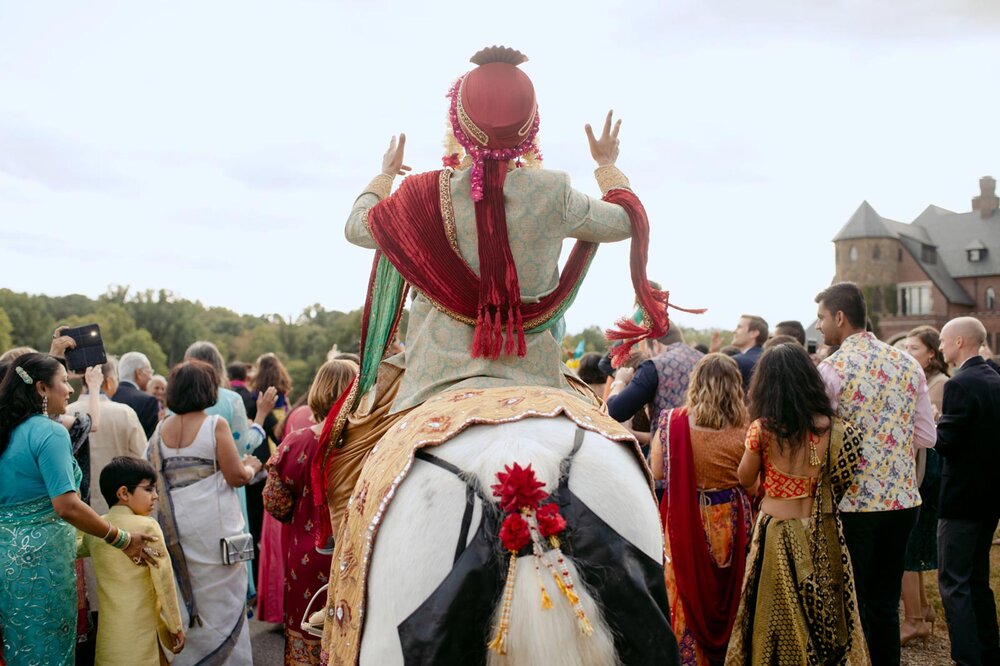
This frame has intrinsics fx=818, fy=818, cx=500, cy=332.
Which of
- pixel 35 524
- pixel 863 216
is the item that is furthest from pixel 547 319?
pixel 863 216

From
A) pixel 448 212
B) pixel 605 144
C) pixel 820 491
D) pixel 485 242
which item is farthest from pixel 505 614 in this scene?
pixel 820 491

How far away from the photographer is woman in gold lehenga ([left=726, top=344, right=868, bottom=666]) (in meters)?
4.22

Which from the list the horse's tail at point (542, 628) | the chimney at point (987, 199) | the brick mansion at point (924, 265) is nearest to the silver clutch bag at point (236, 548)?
the horse's tail at point (542, 628)

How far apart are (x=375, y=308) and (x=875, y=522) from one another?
3.06 metres

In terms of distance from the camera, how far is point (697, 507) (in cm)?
468

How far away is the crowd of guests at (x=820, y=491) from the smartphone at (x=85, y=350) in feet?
11.2

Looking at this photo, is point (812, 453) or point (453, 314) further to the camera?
point (812, 453)

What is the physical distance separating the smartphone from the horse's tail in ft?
13.9

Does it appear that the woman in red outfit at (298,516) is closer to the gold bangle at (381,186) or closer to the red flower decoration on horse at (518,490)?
the gold bangle at (381,186)

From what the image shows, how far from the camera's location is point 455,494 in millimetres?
2062

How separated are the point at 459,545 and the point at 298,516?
9.46 feet

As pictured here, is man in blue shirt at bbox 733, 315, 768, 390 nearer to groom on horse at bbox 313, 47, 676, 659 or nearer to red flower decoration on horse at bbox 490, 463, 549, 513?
groom on horse at bbox 313, 47, 676, 659

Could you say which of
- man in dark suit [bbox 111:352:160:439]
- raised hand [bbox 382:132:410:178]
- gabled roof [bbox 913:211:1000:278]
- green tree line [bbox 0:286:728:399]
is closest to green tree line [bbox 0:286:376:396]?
green tree line [bbox 0:286:728:399]

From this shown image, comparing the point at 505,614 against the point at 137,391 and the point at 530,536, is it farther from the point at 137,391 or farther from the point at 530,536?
the point at 137,391
